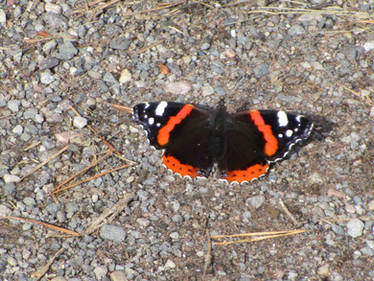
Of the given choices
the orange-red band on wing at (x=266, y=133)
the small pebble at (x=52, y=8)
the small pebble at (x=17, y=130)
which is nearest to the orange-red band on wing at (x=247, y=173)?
the orange-red band on wing at (x=266, y=133)

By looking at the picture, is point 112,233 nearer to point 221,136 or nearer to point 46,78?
point 221,136

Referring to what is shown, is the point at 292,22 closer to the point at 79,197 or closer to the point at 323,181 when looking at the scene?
the point at 323,181

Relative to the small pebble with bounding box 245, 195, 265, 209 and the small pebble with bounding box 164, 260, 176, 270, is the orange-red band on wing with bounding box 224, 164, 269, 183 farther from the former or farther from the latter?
the small pebble with bounding box 164, 260, 176, 270

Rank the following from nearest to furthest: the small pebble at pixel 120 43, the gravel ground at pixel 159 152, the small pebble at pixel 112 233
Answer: the gravel ground at pixel 159 152 < the small pebble at pixel 112 233 < the small pebble at pixel 120 43

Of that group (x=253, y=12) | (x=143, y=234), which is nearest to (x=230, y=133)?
(x=143, y=234)

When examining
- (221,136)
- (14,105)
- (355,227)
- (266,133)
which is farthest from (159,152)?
(355,227)

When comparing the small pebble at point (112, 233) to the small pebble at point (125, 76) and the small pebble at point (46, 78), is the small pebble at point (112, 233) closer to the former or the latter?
the small pebble at point (125, 76)

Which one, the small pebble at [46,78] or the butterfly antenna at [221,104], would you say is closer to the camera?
the butterfly antenna at [221,104]
